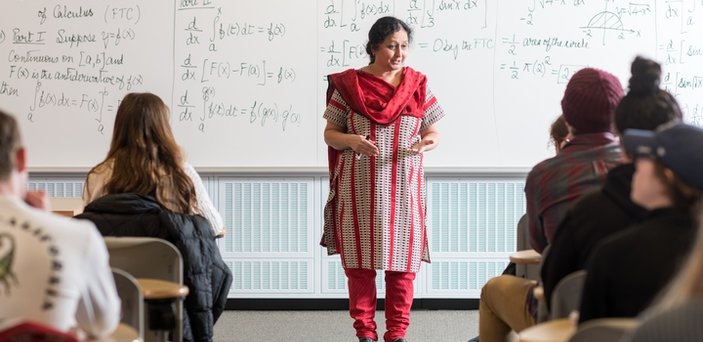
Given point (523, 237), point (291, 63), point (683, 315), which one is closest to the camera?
point (683, 315)

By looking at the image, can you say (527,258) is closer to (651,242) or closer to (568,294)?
(568,294)

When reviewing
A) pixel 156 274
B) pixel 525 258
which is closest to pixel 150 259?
pixel 156 274

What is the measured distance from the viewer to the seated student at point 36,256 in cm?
218

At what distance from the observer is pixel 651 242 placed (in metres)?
2.19

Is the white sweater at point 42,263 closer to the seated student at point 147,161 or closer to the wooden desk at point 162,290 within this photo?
the wooden desk at point 162,290

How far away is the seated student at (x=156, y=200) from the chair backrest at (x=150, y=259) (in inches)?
12.0

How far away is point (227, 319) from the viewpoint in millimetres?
6070

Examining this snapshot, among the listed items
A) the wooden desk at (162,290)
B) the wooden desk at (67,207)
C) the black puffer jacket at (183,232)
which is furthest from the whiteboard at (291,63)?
the wooden desk at (162,290)

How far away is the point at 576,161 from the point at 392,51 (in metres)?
1.48

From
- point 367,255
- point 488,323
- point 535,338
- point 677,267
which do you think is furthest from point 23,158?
point 367,255

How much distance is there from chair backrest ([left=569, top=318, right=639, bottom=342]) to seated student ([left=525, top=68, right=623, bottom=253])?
1.44 meters

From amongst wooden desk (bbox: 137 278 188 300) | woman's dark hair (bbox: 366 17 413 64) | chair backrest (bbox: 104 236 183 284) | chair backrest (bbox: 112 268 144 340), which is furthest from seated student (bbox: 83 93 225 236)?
woman's dark hair (bbox: 366 17 413 64)

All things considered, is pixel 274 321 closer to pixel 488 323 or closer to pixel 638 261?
pixel 488 323

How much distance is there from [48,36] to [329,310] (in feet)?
7.11
